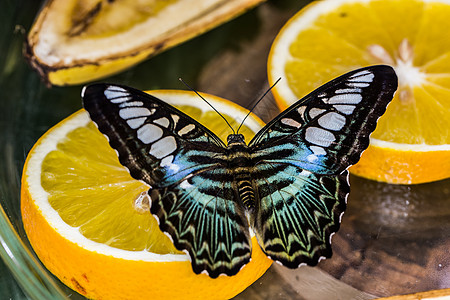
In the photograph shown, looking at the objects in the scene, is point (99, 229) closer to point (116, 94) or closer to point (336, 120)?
point (116, 94)

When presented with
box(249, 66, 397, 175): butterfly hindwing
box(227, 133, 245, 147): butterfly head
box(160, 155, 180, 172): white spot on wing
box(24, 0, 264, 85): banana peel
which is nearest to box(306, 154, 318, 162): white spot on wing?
box(249, 66, 397, 175): butterfly hindwing

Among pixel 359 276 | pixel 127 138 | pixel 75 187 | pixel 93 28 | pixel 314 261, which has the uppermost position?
pixel 93 28

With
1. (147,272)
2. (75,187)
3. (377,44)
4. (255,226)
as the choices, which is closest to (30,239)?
(75,187)

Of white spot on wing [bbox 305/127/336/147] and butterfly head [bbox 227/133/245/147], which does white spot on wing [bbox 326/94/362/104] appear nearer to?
white spot on wing [bbox 305/127/336/147]

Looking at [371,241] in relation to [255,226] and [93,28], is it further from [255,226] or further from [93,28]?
[93,28]

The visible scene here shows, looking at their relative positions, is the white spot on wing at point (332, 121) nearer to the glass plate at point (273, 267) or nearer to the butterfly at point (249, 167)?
the butterfly at point (249, 167)

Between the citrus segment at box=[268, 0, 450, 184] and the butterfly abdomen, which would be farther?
the citrus segment at box=[268, 0, 450, 184]
